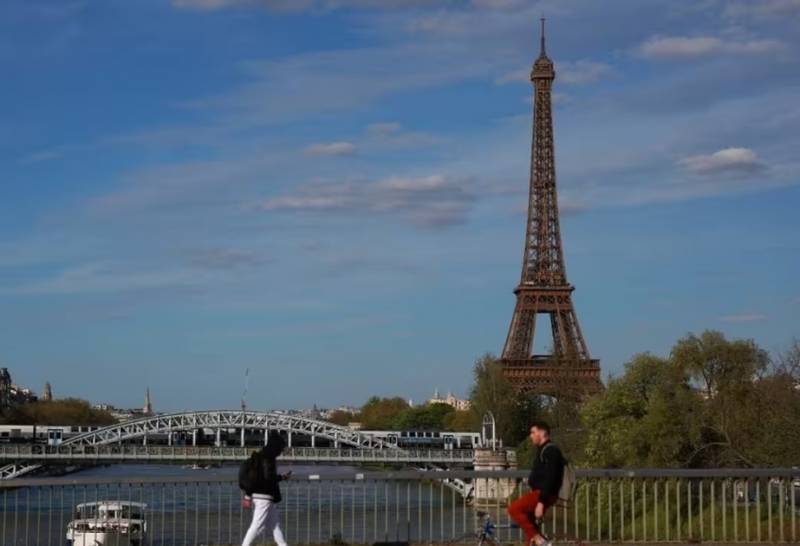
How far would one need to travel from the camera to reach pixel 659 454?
4550cm

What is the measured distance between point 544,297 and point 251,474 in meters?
79.8

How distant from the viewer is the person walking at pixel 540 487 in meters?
13.6

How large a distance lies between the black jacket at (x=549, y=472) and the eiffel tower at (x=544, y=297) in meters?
63.5

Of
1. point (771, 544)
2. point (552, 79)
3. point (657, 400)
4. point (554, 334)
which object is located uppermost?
point (552, 79)

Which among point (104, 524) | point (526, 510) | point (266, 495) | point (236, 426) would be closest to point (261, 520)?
point (266, 495)

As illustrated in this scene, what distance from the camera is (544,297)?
9394cm

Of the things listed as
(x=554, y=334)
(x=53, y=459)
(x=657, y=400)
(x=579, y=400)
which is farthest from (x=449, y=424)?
(x=657, y=400)

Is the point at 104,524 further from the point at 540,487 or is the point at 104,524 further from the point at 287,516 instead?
the point at 540,487

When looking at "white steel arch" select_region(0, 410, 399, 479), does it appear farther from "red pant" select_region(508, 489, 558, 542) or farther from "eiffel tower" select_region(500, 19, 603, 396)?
"red pant" select_region(508, 489, 558, 542)

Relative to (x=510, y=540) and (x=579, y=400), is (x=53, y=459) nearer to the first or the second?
(x=579, y=400)

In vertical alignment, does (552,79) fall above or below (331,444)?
above

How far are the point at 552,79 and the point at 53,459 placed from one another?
5025cm

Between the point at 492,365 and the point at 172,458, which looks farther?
the point at 492,365

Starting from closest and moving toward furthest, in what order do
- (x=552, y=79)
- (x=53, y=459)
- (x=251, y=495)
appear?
(x=251, y=495) → (x=53, y=459) → (x=552, y=79)
